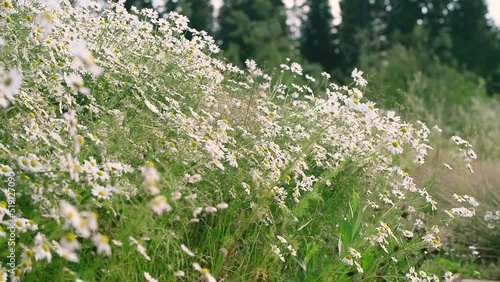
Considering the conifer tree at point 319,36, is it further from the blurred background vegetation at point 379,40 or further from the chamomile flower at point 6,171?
the chamomile flower at point 6,171

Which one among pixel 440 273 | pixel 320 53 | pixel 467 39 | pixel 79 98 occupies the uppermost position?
pixel 79 98

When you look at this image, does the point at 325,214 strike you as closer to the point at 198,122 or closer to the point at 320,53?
the point at 198,122

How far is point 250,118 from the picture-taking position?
3.80m

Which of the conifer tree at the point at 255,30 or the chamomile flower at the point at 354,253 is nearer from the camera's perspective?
the chamomile flower at the point at 354,253

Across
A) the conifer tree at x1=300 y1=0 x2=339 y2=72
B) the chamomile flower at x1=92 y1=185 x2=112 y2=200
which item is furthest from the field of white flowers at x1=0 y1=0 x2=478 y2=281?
the conifer tree at x1=300 y1=0 x2=339 y2=72

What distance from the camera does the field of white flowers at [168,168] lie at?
99.7 inches

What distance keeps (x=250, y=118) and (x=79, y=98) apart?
0.97 m

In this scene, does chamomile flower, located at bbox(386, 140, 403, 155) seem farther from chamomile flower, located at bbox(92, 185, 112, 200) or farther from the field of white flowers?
chamomile flower, located at bbox(92, 185, 112, 200)

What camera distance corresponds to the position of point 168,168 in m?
2.93

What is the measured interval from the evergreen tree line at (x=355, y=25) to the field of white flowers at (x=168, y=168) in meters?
25.9

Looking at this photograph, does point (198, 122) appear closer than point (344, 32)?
Yes

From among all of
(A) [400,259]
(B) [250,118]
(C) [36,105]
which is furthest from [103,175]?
(A) [400,259]

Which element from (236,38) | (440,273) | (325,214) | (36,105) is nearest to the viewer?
(36,105)

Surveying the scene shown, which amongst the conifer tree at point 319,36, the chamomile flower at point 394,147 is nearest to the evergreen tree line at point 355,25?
the conifer tree at point 319,36
